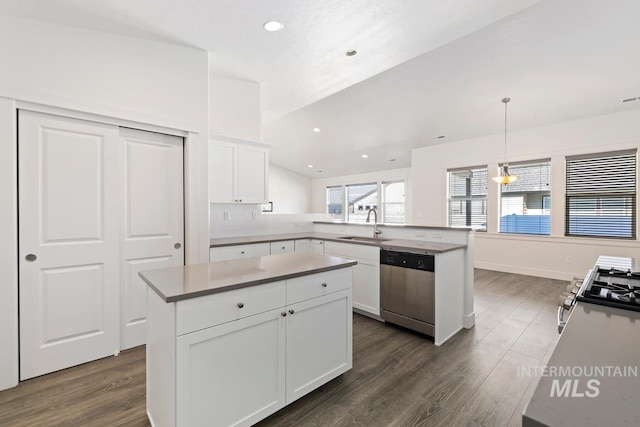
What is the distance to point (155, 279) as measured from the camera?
5.25 feet

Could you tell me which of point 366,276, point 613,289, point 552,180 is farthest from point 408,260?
point 552,180

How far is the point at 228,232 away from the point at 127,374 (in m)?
1.99

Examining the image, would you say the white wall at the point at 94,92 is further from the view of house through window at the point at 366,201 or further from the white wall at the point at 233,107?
the view of house through window at the point at 366,201

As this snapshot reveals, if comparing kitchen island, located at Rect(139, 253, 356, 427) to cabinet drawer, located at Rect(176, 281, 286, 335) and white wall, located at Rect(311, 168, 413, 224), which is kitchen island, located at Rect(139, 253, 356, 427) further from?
white wall, located at Rect(311, 168, 413, 224)

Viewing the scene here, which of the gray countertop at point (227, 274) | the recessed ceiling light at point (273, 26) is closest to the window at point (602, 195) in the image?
the gray countertop at point (227, 274)

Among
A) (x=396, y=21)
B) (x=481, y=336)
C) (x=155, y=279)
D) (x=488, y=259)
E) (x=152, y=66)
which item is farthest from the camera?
(x=488, y=259)

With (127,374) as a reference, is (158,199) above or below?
above

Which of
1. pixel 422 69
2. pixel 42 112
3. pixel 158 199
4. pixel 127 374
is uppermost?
pixel 422 69

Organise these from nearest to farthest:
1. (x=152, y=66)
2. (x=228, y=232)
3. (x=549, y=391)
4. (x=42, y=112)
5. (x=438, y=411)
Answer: (x=549, y=391) → (x=438, y=411) → (x=42, y=112) → (x=152, y=66) → (x=228, y=232)

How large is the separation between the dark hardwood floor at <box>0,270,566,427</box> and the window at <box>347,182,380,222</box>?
6961mm

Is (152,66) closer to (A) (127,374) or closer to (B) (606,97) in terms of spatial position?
(A) (127,374)

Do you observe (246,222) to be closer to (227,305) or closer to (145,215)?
(145,215)

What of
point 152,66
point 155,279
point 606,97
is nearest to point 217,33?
point 152,66

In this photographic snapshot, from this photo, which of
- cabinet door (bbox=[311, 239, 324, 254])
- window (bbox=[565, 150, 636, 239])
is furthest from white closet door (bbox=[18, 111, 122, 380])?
window (bbox=[565, 150, 636, 239])
